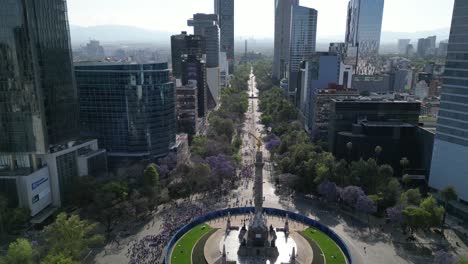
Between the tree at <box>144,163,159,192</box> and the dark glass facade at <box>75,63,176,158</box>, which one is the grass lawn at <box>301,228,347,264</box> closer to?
the tree at <box>144,163,159,192</box>

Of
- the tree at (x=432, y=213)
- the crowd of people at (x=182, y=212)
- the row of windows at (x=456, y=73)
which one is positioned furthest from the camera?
the row of windows at (x=456, y=73)

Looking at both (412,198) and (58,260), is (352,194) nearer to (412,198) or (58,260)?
(412,198)

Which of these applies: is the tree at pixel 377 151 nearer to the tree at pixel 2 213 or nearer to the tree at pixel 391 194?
the tree at pixel 391 194

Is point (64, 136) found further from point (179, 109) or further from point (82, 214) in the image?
point (179, 109)

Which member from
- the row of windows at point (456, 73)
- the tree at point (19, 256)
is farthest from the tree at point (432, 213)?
the tree at point (19, 256)

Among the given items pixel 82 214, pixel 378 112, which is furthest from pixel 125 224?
pixel 378 112
